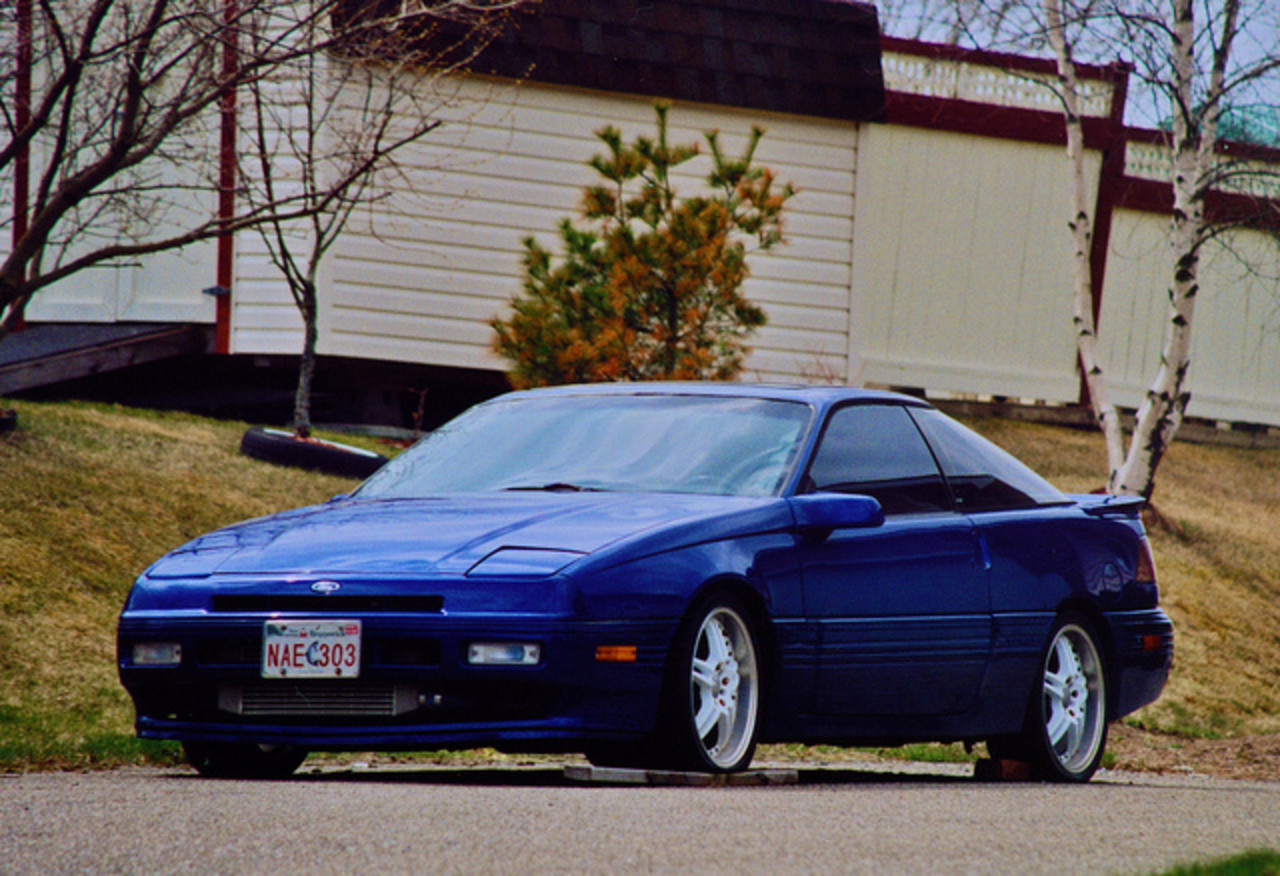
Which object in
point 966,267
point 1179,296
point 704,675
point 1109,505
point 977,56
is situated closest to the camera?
point 704,675

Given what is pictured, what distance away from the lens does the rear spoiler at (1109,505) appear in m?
7.71

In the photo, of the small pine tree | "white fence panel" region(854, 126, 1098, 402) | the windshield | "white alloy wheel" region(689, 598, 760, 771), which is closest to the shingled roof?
"white fence panel" region(854, 126, 1098, 402)

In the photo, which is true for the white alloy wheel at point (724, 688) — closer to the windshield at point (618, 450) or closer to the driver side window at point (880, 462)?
the windshield at point (618, 450)

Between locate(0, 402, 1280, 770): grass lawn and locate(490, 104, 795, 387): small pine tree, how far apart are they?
2038 mm

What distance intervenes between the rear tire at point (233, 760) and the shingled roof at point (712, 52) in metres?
12.1

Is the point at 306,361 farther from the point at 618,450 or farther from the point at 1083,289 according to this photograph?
the point at 618,450

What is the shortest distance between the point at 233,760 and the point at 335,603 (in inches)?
43.7

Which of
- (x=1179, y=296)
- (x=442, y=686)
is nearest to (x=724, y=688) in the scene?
(x=442, y=686)

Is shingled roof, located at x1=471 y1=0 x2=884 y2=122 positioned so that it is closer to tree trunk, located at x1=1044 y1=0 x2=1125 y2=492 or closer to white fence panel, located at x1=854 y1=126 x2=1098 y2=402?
white fence panel, located at x1=854 y1=126 x2=1098 y2=402

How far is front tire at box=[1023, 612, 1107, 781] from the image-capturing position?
7.21m

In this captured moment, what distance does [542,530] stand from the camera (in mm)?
5719

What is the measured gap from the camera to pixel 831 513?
6168 mm

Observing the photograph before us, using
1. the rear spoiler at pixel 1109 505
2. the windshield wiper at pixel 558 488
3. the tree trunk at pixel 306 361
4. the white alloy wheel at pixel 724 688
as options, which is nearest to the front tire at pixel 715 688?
the white alloy wheel at pixel 724 688

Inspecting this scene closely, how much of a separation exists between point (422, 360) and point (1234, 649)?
7.96m
